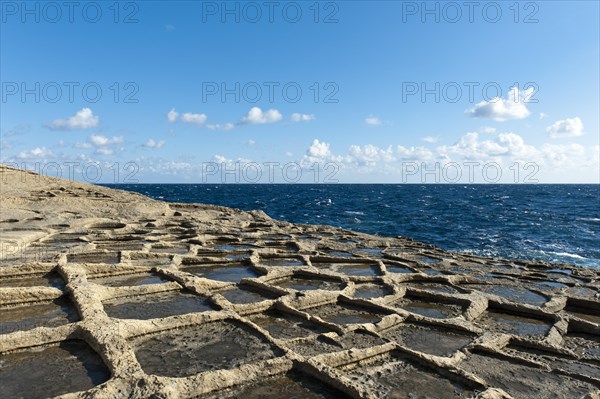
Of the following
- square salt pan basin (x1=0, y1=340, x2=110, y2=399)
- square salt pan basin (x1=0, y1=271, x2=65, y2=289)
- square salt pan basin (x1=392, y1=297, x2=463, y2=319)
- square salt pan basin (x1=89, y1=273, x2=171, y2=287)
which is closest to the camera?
square salt pan basin (x1=0, y1=340, x2=110, y2=399)

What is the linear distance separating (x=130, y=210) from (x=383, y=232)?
51.7ft

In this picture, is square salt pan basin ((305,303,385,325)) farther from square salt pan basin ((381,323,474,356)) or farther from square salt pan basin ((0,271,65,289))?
square salt pan basin ((0,271,65,289))

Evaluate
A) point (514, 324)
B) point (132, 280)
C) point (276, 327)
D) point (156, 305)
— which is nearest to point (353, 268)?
point (514, 324)

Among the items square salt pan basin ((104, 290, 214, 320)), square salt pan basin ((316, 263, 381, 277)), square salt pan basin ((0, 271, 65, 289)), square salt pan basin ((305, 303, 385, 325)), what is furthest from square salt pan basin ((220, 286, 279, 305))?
square salt pan basin ((316, 263, 381, 277))

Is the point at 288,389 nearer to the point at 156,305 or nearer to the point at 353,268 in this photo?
the point at 156,305

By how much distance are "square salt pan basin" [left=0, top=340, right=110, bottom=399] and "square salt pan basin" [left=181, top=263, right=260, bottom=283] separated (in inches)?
159

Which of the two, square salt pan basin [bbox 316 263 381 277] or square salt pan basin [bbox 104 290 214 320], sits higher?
square salt pan basin [bbox 104 290 214 320]

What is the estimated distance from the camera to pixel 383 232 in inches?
1087

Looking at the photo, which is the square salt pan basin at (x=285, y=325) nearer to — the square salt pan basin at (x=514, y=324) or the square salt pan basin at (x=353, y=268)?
the square salt pan basin at (x=514, y=324)

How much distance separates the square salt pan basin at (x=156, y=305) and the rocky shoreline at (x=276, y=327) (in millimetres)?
32

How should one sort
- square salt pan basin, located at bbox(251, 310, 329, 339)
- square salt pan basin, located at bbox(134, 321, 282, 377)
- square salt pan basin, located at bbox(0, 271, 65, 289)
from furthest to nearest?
square salt pan basin, located at bbox(0, 271, 65, 289)
square salt pan basin, located at bbox(251, 310, 329, 339)
square salt pan basin, located at bbox(134, 321, 282, 377)

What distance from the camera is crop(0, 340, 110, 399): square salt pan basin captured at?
3.73m

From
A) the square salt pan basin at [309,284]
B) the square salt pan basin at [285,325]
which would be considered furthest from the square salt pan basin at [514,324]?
the square salt pan basin at [285,325]

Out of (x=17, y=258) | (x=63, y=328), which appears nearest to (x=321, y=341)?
(x=63, y=328)
